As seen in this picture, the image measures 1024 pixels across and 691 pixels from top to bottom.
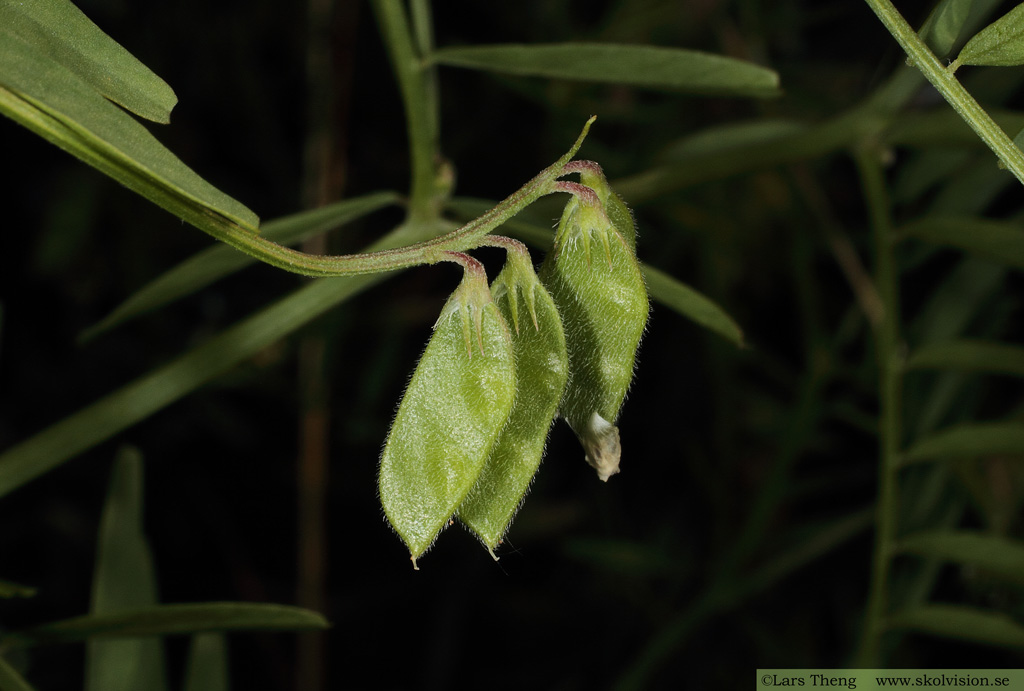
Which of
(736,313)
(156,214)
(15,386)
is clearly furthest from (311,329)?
(736,313)

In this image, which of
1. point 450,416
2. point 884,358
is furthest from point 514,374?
point 884,358

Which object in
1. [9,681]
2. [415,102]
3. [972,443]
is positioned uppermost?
[415,102]

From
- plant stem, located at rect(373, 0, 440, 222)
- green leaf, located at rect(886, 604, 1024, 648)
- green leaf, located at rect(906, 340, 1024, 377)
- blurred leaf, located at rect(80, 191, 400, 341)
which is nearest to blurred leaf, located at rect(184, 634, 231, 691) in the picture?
blurred leaf, located at rect(80, 191, 400, 341)

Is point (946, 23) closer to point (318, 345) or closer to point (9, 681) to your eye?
point (9, 681)

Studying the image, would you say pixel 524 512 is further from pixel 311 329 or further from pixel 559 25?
pixel 559 25

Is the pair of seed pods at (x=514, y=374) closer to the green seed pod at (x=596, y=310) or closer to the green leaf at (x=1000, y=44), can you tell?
the green seed pod at (x=596, y=310)
